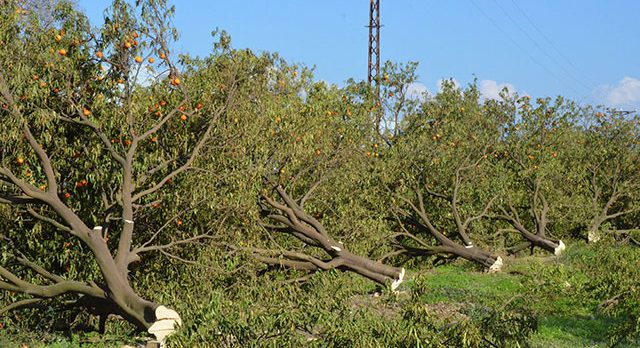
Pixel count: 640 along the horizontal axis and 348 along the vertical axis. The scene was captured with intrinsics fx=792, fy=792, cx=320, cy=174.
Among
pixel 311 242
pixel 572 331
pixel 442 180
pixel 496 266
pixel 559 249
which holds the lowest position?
pixel 572 331

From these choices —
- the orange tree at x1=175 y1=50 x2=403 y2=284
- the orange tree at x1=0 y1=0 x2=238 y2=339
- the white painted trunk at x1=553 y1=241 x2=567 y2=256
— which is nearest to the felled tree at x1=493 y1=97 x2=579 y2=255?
the white painted trunk at x1=553 y1=241 x2=567 y2=256

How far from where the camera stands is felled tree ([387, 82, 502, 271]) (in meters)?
23.2

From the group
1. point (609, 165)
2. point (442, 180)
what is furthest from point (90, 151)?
point (609, 165)

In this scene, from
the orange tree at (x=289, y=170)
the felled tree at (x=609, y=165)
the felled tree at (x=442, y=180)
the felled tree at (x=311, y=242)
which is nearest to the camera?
the orange tree at (x=289, y=170)

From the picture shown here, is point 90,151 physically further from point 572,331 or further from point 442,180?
point 442,180

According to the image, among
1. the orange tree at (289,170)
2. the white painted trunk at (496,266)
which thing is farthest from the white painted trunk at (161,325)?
the white painted trunk at (496,266)

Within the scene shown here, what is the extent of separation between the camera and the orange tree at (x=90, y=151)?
1191 cm

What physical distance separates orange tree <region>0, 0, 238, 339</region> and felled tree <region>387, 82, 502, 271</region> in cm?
975

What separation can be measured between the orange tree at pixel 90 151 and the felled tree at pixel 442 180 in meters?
9.75

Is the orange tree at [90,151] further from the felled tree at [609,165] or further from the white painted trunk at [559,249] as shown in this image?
the felled tree at [609,165]

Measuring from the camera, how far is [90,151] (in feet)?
42.2

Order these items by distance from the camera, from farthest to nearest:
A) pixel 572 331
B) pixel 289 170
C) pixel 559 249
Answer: pixel 559 249, pixel 289 170, pixel 572 331

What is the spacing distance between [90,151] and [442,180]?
13671mm

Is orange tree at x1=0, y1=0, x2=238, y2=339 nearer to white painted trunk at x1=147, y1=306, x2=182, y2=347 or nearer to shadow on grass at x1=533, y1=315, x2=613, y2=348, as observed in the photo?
white painted trunk at x1=147, y1=306, x2=182, y2=347
